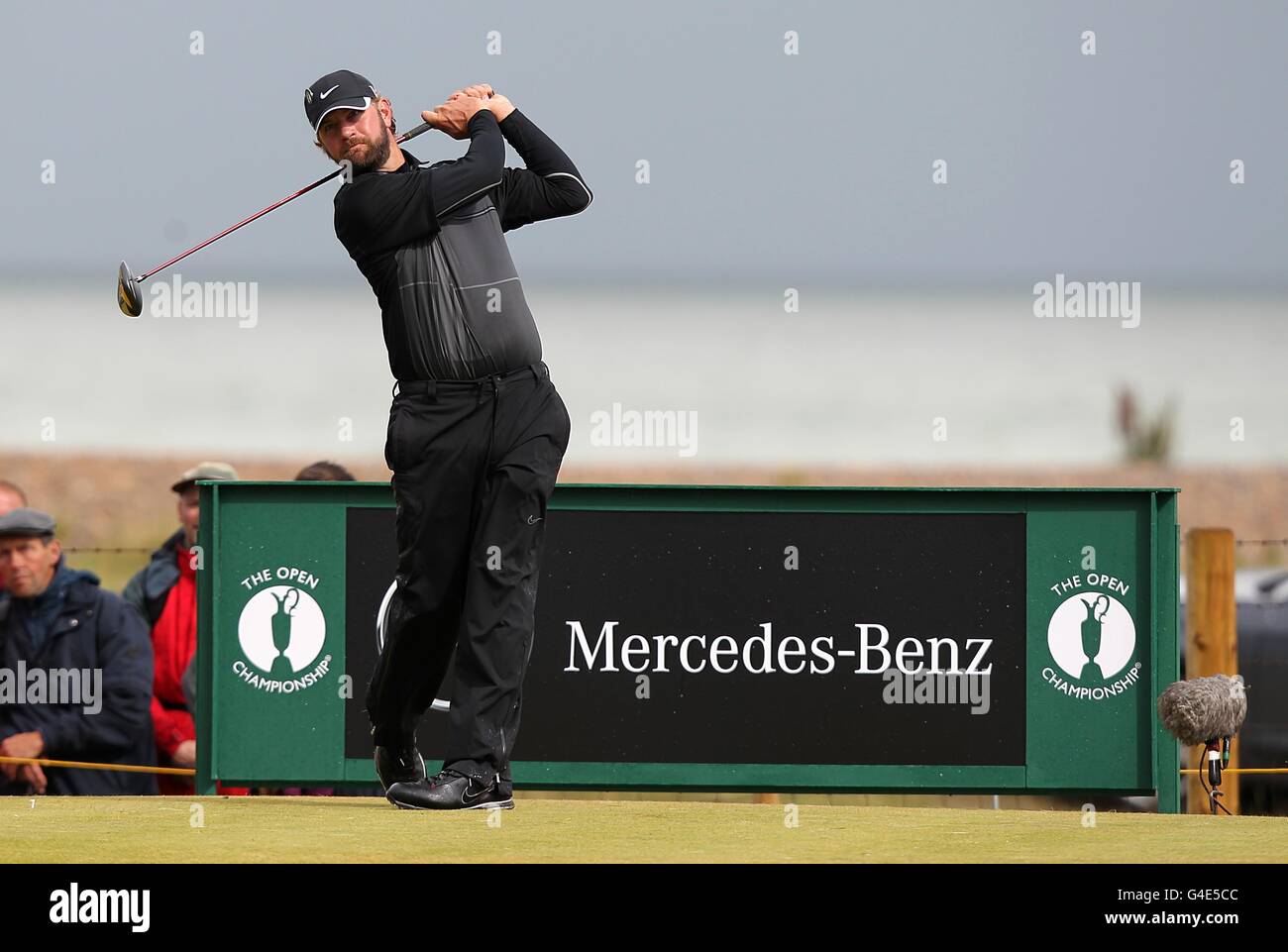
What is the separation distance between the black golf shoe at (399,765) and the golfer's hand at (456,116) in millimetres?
1889

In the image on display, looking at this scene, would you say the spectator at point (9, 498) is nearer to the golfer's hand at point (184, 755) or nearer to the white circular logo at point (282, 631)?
the golfer's hand at point (184, 755)

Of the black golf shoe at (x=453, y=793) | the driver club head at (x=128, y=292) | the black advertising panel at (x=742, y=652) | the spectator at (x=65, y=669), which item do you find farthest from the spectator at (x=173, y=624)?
the black golf shoe at (x=453, y=793)

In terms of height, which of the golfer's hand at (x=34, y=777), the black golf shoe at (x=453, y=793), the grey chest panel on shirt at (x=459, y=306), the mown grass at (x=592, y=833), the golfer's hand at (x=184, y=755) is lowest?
the golfer's hand at (x=34, y=777)

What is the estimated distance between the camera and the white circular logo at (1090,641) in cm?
819

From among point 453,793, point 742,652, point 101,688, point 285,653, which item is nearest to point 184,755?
point 101,688

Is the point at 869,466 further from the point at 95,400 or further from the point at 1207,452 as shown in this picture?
the point at 95,400

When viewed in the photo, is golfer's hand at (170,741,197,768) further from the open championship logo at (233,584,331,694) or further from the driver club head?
the driver club head

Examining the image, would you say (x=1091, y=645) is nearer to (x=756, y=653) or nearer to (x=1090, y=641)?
(x=1090, y=641)

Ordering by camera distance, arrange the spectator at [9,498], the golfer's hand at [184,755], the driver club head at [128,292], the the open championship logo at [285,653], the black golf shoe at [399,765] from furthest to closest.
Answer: the spectator at [9,498] < the golfer's hand at [184,755] < the the open championship logo at [285,653] < the driver club head at [128,292] < the black golf shoe at [399,765]

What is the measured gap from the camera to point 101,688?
372 inches

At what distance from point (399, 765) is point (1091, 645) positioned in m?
2.61

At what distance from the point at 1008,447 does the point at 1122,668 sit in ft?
161

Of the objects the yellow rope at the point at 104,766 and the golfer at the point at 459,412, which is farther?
the yellow rope at the point at 104,766
